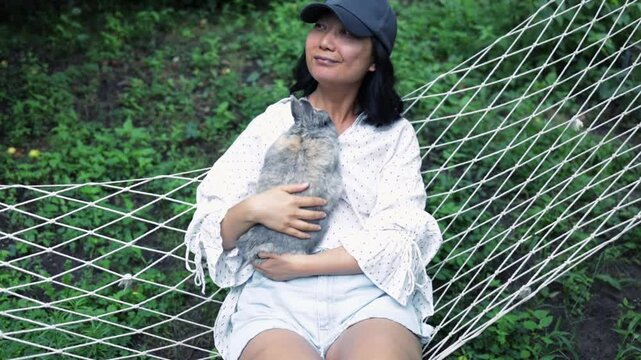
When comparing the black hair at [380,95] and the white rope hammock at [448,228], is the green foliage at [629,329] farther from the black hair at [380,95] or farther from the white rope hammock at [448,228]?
the black hair at [380,95]

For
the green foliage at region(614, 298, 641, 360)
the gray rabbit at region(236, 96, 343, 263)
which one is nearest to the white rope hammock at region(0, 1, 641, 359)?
the green foliage at region(614, 298, 641, 360)

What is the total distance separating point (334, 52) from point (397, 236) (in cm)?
45

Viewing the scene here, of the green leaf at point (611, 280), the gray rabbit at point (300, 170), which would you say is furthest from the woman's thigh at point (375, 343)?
the green leaf at point (611, 280)

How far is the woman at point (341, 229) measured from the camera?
1615 mm

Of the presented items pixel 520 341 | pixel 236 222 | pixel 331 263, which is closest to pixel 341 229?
pixel 331 263

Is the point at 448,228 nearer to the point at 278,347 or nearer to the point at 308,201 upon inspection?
the point at 308,201

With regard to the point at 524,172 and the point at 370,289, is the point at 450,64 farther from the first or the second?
the point at 370,289

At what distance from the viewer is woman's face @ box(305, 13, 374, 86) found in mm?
A: 1734

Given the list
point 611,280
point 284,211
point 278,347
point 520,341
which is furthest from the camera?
point 611,280

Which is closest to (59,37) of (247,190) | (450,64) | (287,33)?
(287,33)

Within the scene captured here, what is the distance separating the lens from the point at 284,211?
1.63 meters

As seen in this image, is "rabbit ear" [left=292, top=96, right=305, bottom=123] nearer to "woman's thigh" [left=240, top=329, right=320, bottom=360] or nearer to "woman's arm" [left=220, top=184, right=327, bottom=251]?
"woman's arm" [left=220, top=184, right=327, bottom=251]

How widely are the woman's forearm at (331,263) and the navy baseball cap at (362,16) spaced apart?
0.50 meters

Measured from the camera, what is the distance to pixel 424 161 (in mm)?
2891
